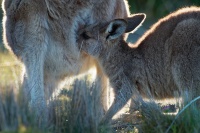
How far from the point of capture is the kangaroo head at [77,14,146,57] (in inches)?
261

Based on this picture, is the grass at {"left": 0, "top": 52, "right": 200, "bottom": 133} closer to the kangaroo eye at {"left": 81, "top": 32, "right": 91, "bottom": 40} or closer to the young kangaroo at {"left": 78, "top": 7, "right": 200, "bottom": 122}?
the young kangaroo at {"left": 78, "top": 7, "right": 200, "bottom": 122}

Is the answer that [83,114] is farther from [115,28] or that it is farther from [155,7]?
[155,7]

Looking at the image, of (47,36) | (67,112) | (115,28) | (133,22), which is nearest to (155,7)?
(133,22)

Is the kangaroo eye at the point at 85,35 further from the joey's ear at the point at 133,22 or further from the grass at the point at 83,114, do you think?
the grass at the point at 83,114

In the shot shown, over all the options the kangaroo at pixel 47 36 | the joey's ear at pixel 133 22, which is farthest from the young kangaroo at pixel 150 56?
the kangaroo at pixel 47 36

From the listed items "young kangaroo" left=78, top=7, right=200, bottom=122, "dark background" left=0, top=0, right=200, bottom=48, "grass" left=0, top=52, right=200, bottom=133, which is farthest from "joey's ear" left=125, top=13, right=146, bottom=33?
"dark background" left=0, top=0, right=200, bottom=48

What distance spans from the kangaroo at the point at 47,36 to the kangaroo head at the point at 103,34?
88 mm

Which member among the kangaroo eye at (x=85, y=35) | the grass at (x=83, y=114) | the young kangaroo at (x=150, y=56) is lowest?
the grass at (x=83, y=114)

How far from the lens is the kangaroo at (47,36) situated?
20.7 feet

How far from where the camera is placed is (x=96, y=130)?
535 cm

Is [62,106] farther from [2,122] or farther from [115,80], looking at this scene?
[115,80]

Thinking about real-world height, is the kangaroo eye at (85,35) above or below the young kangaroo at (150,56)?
above

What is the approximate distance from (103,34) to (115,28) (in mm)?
183

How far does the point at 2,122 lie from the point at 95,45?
77.7 inches
